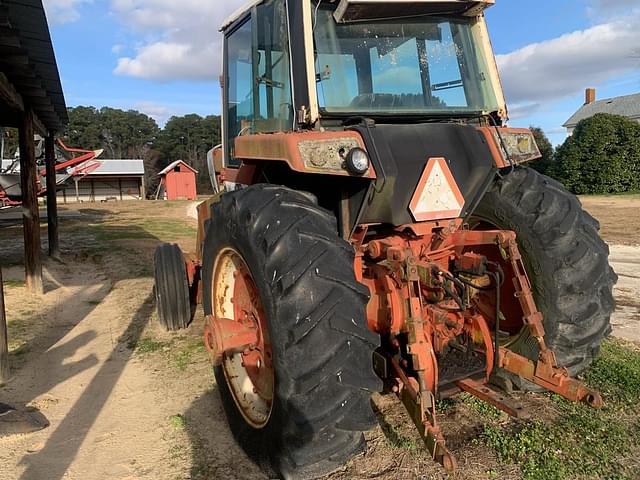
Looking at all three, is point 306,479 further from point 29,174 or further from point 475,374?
point 29,174

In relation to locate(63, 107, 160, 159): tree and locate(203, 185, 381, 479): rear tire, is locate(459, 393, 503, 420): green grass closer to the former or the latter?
locate(203, 185, 381, 479): rear tire

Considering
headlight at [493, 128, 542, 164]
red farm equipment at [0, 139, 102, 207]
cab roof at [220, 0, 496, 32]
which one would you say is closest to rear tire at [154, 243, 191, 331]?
cab roof at [220, 0, 496, 32]

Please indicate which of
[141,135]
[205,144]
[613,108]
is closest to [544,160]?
[613,108]

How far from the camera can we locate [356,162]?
2.61m

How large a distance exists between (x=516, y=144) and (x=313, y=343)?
73.5 inches

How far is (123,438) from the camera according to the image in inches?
135

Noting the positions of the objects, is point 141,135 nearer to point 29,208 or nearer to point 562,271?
point 29,208

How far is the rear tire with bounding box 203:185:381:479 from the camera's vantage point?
7.80 feet

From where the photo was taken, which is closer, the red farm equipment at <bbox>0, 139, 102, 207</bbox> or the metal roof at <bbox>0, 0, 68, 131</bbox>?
the metal roof at <bbox>0, 0, 68, 131</bbox>

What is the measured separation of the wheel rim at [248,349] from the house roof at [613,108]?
41.5 metres

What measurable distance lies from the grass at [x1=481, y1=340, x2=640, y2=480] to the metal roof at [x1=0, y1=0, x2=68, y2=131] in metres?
4.95

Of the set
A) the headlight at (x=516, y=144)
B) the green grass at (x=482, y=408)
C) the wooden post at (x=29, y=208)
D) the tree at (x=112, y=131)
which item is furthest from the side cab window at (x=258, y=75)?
the tree at (x=112, y=131)

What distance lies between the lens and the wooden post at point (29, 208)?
26.2 feet

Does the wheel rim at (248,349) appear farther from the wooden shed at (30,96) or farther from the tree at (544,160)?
the tree at (544,160)
